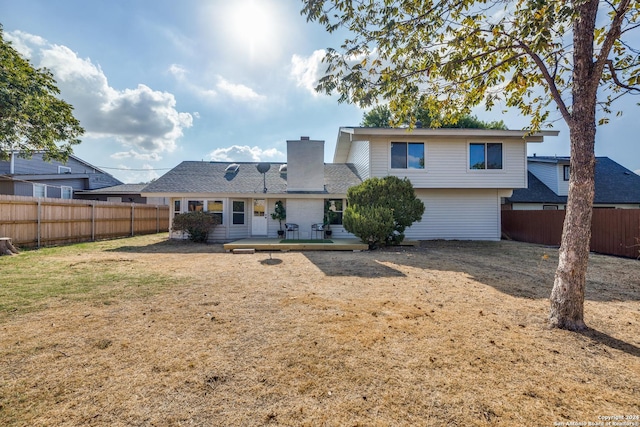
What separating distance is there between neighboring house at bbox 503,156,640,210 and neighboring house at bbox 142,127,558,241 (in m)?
5.71

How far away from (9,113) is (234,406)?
1332cm

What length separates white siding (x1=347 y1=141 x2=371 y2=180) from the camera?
13711 mm

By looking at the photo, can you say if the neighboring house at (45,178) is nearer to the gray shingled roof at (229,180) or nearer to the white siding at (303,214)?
the gray shingled roof at (229,180)

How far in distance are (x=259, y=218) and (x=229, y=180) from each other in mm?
2805

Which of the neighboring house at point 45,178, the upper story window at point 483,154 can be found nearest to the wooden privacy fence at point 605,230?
the upper story window at point 483,154

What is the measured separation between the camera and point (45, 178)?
20266 mm

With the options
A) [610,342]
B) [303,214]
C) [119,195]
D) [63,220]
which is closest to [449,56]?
[610,342]

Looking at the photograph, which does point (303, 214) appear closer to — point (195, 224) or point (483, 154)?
point (195, 224)

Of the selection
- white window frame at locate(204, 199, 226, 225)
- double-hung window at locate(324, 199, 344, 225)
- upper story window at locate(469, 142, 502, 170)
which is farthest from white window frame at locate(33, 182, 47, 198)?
upper story window at locate(469, 142, 502, 170)

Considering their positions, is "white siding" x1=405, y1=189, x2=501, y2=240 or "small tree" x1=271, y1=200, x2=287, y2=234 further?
"white siding" x1=405, y1=189, x2=501, y2=240

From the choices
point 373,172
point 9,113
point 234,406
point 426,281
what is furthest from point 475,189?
point 9,113

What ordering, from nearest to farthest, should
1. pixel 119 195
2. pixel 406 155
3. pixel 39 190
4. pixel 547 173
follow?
pixel 406 155 < pixel 547 173 < pixel 39 190 < pixel 119 195

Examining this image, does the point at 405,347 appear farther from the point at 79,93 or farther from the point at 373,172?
the point at 79,93

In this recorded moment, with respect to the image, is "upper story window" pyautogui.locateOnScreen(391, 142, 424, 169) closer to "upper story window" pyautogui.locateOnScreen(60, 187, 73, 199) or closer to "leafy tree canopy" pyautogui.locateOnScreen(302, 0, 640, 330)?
"leafy tree canopy" pyautogui.locateOnScreen(302, 0, 640, 330)
